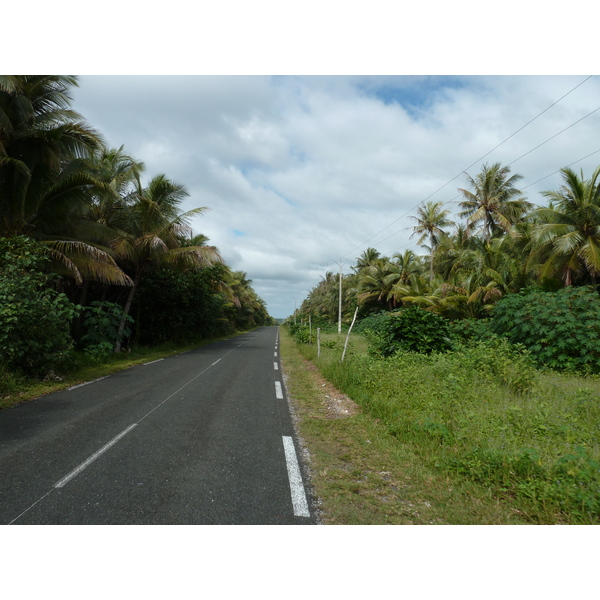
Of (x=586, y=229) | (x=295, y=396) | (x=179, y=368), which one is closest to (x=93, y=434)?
(x=295, y=396)

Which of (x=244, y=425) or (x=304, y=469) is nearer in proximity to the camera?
(x=304, y=469)

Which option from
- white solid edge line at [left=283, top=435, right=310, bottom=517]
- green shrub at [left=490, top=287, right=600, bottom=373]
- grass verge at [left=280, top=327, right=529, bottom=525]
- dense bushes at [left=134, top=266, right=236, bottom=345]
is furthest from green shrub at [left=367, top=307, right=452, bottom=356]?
dense bushes at [left=134, top=266, right=236, bottom=345]

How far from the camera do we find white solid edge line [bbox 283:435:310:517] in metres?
3.17

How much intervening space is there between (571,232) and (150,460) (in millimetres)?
17211

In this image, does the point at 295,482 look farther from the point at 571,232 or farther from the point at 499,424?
the point at 571,232

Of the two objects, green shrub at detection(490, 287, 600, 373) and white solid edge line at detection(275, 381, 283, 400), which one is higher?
green shrub at detection(490, 287, 600, 373)

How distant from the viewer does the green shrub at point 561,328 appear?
9.54 m

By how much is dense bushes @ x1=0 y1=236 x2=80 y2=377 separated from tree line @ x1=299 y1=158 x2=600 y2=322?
16354 millimetres

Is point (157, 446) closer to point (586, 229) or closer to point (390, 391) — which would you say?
point (390, 391)

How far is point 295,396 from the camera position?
802cm

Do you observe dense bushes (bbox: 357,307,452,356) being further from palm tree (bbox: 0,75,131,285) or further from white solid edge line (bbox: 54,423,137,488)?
palm tree (bbox: 0,75,131,285)

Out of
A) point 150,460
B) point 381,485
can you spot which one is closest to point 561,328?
point 381,485

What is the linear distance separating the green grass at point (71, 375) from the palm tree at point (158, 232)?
2899 millimetres

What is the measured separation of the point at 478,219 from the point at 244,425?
2959cm
